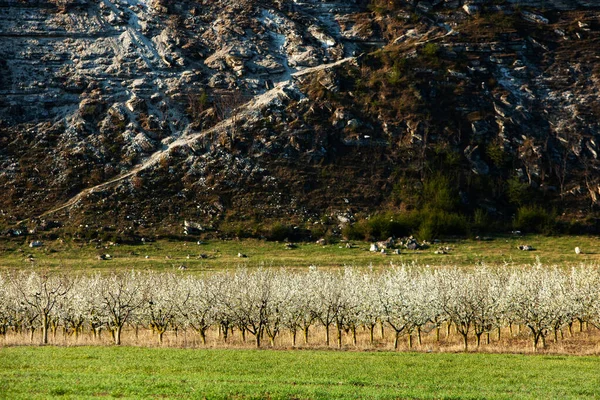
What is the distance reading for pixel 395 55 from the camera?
128750mm

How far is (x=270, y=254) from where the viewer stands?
87.3 metres

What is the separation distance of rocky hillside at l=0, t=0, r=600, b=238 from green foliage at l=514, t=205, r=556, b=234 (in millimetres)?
3654

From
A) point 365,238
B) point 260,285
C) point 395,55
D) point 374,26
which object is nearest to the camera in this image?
point 260,285

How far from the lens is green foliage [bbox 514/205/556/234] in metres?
98.9

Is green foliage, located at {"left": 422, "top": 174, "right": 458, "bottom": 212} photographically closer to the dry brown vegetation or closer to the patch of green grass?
the dry brown vegetation

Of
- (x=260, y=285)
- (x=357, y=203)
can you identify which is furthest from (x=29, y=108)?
(x=260, y=285)

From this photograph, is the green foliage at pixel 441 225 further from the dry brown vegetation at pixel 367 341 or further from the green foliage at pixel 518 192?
the dry brown vegetation at pixel 367 341

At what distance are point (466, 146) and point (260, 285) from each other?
70869 millimetres

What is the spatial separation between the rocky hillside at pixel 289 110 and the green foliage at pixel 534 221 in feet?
12.0

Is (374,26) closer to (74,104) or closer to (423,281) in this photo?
(74,104)

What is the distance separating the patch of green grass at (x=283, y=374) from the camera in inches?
942

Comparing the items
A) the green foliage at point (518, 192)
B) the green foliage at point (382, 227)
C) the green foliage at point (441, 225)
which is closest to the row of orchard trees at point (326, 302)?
the green foliage at point (382, 227)

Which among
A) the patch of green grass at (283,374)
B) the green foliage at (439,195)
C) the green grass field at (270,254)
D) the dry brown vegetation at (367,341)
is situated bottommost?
the dry brown vegetation at (367,341)

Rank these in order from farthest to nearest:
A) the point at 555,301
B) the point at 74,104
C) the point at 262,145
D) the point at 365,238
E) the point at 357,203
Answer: the point at 74,104 → the point at 262,145 → the point at 357,203 → the point at 365,238 → the point at 555,301
